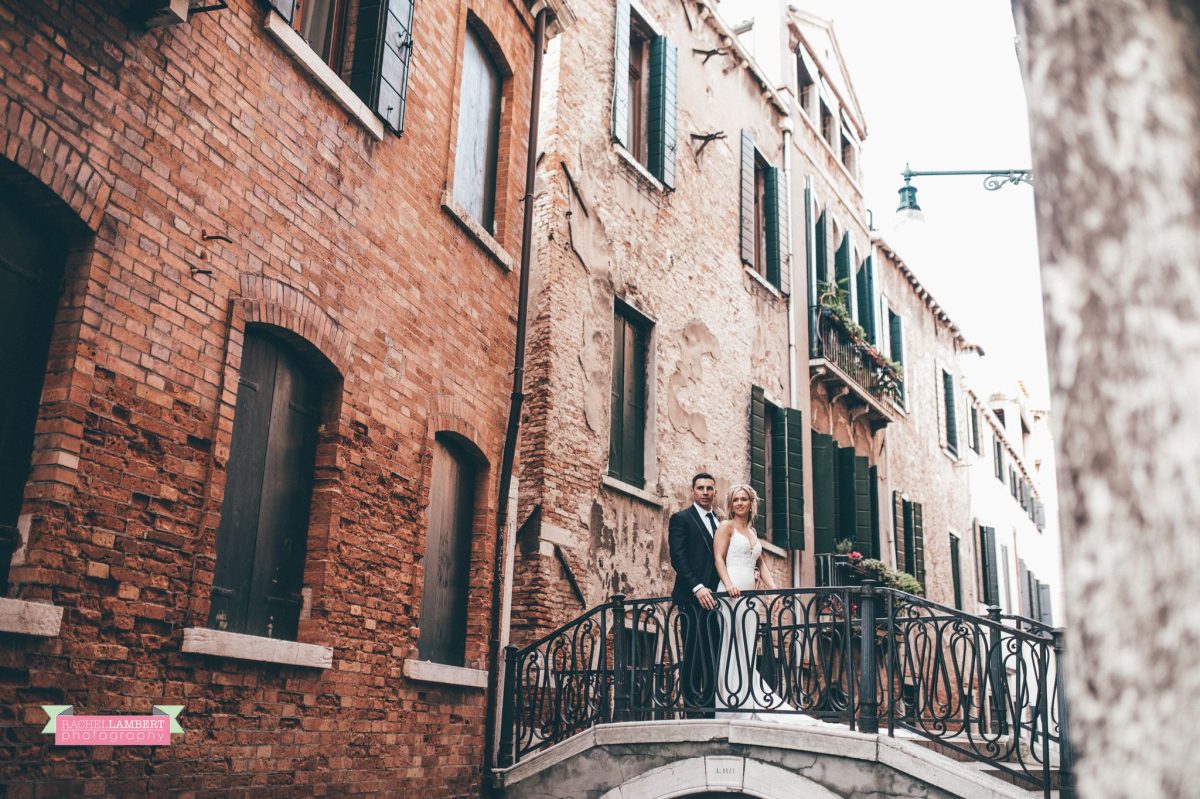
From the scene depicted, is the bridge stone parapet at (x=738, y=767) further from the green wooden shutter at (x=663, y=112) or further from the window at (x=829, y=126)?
the window at (x=829, y=126)

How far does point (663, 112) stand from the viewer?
12.2 metres

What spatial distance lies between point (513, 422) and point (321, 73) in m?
3.26

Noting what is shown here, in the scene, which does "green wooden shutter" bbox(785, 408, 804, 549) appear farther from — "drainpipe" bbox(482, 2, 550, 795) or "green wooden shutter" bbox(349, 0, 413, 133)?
"green wooden shutter" bbox(349, 0, 413, 133)

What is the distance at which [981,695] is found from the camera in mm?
6969

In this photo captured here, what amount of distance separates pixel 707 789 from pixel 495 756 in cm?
176

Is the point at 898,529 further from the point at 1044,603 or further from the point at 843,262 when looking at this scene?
the point at 1044,603

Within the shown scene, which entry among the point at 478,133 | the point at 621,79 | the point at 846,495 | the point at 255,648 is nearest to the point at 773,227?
the point at 621,79

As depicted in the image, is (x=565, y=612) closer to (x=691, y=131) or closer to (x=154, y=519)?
(x=154, y=519)

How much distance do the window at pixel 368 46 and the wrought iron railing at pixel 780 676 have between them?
3918 millimetres

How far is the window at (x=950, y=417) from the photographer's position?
22.9 metres

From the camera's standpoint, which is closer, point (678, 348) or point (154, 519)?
point (154, 519)

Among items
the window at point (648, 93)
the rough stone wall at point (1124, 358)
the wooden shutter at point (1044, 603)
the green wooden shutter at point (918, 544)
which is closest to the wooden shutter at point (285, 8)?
the window at point (648, 93)

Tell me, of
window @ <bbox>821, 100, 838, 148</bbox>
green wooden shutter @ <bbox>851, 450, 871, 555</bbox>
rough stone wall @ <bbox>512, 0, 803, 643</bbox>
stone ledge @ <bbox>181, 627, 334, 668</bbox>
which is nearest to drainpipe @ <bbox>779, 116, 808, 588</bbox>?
rough stone wall @ <bbox>512, 0, 803, 643</bbox>

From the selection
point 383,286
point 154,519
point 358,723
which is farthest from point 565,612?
point 154,519
